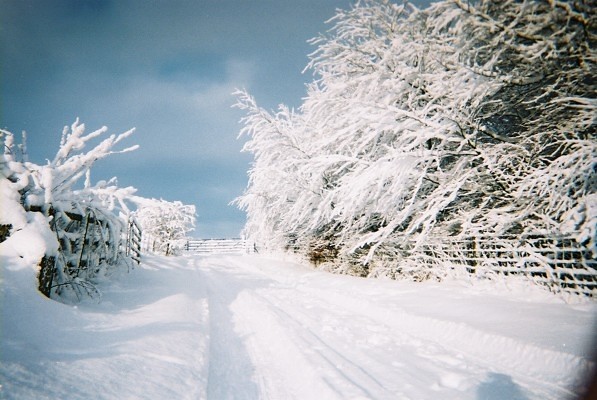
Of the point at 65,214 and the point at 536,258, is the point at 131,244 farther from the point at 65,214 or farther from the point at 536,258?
the point at 536,258

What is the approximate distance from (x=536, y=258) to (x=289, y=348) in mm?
5101

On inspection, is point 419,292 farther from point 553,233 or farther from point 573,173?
point 573,173

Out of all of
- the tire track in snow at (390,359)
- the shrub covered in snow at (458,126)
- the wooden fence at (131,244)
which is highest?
the shrub covered in snow at (458,126)

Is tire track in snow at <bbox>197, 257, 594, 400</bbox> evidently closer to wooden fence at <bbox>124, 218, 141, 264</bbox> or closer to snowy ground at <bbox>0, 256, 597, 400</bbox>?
snowy ground at <bbox>0, 256, 597, 400</bbox>

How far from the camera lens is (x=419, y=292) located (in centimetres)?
610

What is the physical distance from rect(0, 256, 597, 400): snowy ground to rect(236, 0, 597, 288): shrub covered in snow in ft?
5.55

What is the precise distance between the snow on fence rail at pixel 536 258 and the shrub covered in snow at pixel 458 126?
0.72ft

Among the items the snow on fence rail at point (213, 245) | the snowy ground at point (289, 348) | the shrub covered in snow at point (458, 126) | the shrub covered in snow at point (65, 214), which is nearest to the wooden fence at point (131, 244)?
the shrub covered in snow at point (65, 214)

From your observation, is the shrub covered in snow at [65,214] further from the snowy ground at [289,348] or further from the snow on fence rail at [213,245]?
the snow on fence rail at [213,245]

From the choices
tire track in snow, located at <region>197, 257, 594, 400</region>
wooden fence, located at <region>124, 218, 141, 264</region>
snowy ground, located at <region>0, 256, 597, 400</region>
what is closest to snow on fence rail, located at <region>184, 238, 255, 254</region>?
wooden fence, located at <region>124, 218, 141, 264</region>

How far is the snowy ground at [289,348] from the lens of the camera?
212cm

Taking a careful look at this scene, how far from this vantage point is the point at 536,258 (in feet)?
17.3

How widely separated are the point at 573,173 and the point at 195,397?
5.69 metres

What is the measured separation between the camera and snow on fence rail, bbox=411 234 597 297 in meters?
4.72
